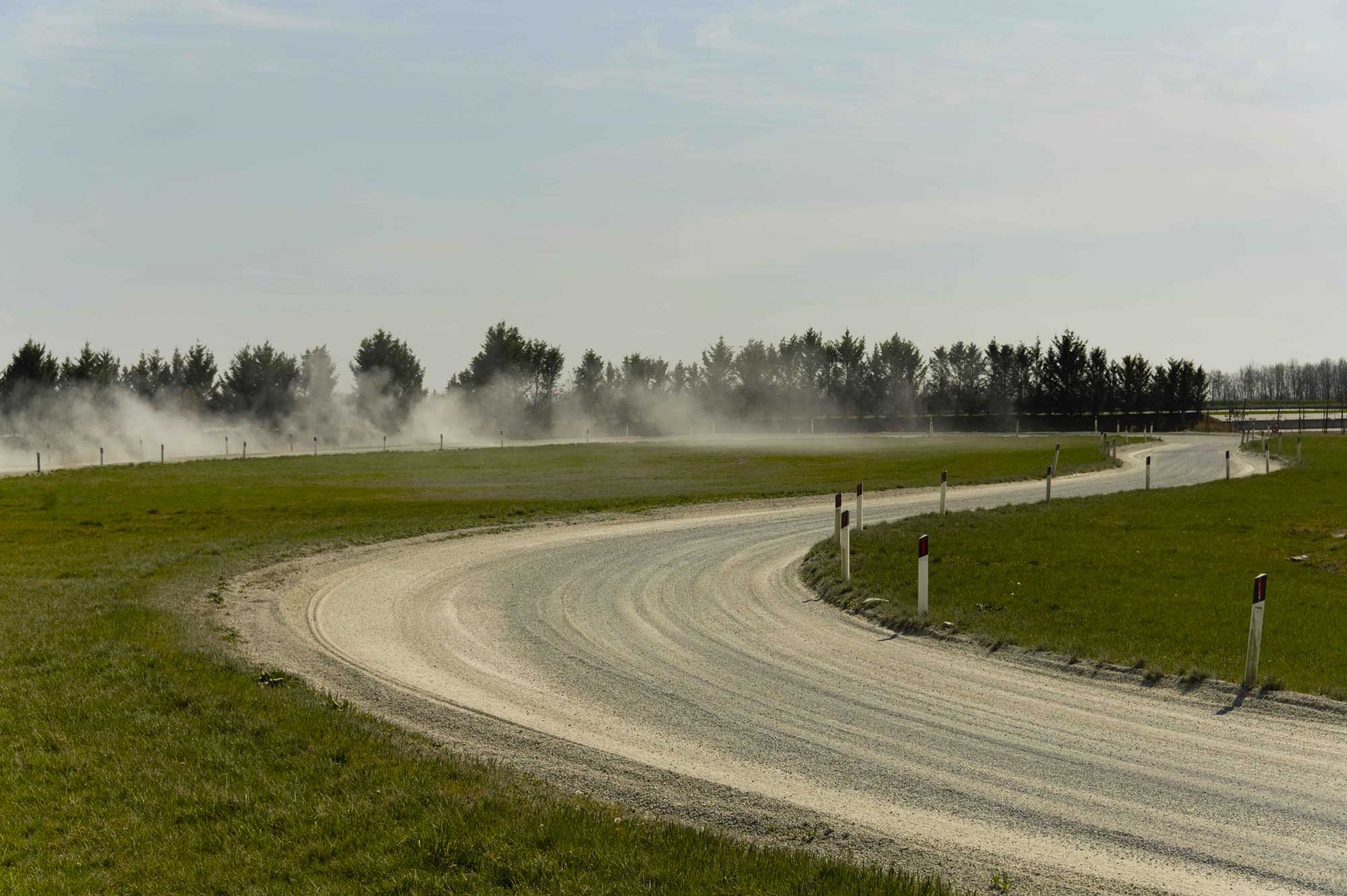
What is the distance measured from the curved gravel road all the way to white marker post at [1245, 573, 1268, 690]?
0.47 m

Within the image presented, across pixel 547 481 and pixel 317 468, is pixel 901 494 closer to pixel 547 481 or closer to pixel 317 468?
pixel 547 481

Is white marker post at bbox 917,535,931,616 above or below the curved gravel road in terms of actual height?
above

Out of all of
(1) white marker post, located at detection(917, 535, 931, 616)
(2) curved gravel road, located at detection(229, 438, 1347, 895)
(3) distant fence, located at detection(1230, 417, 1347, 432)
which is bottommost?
(2) curved gravel road, located at detection(229, 438, 1347, 895)

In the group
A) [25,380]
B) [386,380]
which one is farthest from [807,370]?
[25,380]

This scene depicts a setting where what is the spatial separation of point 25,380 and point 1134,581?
102m

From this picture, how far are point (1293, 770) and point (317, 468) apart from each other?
198 ft

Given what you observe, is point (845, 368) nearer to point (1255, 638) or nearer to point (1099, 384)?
point (1099, 384)

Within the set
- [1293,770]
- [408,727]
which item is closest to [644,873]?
[408,727]

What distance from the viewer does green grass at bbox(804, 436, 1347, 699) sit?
44.5 ft

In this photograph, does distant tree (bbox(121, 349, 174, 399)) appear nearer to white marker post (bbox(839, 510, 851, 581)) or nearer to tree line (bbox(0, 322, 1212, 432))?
tree line (bbox(0, 322, 1212, 432))

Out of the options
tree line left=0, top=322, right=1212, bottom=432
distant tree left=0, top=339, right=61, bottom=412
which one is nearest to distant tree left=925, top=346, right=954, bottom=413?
tree line left=0, top=322, right=1212, bottom=432

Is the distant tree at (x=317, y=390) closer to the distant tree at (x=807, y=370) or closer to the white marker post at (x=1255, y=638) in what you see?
the distant tree at (x=807, y=370)

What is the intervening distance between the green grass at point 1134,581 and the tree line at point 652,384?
92640 mm

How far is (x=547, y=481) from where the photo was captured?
51.4 meters
